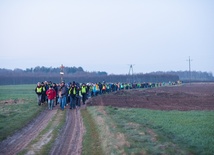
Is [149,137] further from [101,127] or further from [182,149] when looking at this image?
[101,127]

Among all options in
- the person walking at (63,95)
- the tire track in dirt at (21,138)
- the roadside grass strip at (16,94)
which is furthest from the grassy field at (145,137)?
the roadside grass strip at (16,94)

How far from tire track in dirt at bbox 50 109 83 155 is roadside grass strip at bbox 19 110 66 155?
9.4 inches

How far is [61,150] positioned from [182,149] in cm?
406

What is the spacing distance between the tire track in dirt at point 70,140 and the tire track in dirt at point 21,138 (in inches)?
45.8

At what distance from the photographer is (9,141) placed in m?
Result: 13.8

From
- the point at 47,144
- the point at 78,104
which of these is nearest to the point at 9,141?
the point at 47,144

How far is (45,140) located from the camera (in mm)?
13664

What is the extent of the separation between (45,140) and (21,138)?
135 cm

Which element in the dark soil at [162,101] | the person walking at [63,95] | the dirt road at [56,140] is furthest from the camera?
the dark soil at [162,101]

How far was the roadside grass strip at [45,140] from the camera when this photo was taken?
11.8 metres

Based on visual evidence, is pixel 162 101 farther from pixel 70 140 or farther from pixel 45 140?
pixel 45 140

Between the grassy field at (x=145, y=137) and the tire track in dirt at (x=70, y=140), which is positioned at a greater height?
the grassy field at (x=145, y=137)

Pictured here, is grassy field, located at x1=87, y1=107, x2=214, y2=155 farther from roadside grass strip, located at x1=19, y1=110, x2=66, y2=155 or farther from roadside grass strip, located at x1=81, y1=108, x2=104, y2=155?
roadside grass strip, located at x1=19, y1=110, x2=66, y2=155

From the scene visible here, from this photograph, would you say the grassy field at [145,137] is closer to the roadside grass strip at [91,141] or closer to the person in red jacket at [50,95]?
the roadside grass strip at [91,141]
